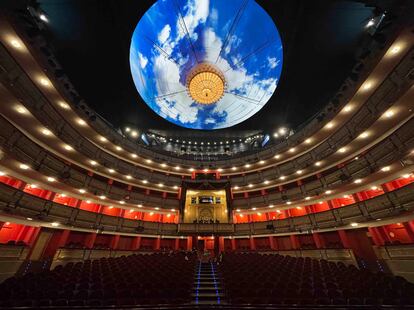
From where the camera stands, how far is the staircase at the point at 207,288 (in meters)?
6.22

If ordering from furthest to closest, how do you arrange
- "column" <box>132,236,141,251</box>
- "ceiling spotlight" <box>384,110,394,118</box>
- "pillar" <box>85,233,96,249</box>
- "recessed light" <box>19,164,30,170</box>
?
"column" <box>132,236,141,251</box> < "pillar" <box>85,233,96,249</box> < "recessed light" <box>19,164,30,170</box> < "ceiling spotlight" <box>384,110,394,118</box>

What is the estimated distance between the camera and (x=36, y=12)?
35.1 feet

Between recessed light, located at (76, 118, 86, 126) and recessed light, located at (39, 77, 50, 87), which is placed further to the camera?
recessed light, located at (76, 118, 86, 126)

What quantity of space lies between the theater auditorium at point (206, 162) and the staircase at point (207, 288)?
104 mm

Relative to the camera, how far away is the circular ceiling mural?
14453 millimetres

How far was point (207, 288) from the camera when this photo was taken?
7301 mm

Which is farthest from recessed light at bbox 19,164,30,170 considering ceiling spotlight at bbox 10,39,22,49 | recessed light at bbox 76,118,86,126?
ceiling spotlight at bbox 10,39,22,49

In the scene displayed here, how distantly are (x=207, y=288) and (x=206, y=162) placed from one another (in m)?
17.5

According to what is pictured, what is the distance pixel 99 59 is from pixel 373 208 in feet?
75.4

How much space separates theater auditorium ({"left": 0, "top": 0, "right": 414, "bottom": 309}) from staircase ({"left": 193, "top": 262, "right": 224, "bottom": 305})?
10cm

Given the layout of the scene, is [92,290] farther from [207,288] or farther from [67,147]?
[67,147]

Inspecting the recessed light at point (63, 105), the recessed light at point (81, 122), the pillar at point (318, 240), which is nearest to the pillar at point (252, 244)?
the pillar at point (318, 240)

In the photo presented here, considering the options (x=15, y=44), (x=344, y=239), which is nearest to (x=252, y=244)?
(x=344, y=239)

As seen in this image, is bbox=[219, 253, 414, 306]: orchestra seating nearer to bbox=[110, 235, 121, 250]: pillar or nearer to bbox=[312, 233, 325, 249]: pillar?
bbox=[312, 233, 325, 249]: pillar
